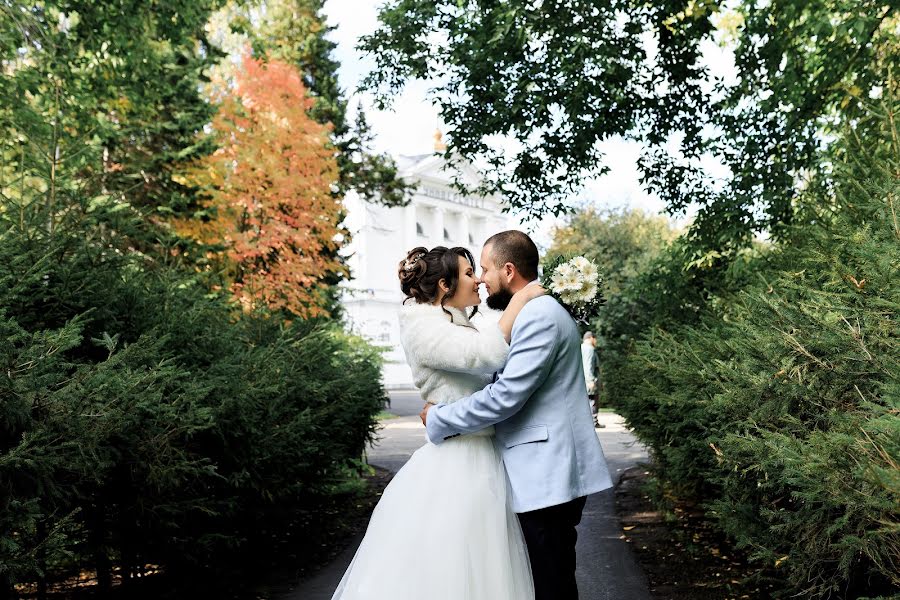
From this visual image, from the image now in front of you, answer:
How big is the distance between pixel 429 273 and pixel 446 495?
1029 millimetres

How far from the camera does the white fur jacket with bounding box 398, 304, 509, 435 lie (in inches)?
146

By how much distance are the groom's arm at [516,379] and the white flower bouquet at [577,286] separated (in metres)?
0.39

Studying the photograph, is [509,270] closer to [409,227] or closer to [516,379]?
[516,379]

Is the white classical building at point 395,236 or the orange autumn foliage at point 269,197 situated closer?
the orange autumn foliage at point 269,197

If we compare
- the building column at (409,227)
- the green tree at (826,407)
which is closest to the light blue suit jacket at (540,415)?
the green tree at (826,407)

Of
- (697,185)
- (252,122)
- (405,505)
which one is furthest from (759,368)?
(252,122)

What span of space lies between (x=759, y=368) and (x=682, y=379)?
1573 millimetres

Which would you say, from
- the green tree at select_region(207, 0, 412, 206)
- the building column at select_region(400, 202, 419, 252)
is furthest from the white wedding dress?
the building column at select_region(400, 202, 419, 252)

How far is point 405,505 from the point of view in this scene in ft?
12.4

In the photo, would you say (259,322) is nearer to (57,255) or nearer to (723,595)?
(57,255)

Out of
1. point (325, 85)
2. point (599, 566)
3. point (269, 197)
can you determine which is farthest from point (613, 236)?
point (599, 566)

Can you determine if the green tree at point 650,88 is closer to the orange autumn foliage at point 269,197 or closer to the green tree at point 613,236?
the orange autumn foliage at point 269,197

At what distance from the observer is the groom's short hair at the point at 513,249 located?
381 cm

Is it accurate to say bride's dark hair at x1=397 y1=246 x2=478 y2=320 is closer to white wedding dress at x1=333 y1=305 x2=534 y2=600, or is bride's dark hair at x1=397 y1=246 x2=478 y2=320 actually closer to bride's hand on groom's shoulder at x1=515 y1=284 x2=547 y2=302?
white wedding dress at x1=333 y1=305 x2=534 y2=600
